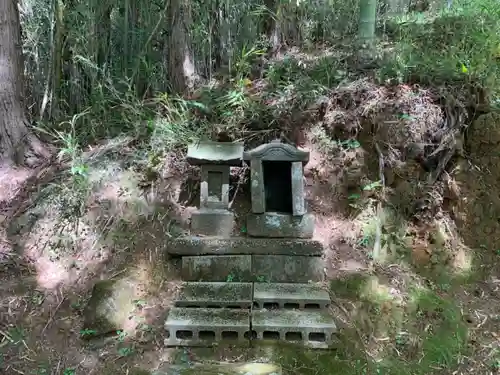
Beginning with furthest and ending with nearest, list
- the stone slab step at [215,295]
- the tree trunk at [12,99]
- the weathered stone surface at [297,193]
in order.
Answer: the tree trunk at [12,99], the weathered stone surface at [297,193], the stone slab step at [215,295]

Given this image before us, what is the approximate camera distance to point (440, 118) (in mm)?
3623

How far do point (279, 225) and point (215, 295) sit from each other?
698 mm

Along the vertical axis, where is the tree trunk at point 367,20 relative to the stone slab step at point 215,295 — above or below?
above

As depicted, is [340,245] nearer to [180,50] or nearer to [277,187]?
[277,187]

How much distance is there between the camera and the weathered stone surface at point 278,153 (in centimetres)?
319

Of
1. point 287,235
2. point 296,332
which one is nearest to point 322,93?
point 287,235

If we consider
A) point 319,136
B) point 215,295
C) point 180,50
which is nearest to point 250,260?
point 215,295

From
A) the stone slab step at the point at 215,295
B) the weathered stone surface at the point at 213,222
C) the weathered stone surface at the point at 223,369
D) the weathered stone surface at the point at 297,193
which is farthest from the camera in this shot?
the weathered stone surface at the point at 213,222

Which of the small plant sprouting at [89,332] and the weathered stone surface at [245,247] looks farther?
the weathered stone surface at [245,247]

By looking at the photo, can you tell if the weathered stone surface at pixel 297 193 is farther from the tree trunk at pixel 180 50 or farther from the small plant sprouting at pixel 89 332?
the tree trunk at pixel 180 50

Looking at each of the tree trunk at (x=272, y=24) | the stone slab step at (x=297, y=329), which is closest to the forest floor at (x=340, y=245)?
the stone slab step at (x=297, y=329)

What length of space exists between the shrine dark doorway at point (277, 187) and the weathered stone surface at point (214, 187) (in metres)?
0.42

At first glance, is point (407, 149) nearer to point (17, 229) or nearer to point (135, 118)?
point (135, 118)

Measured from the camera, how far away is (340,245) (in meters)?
3.41
